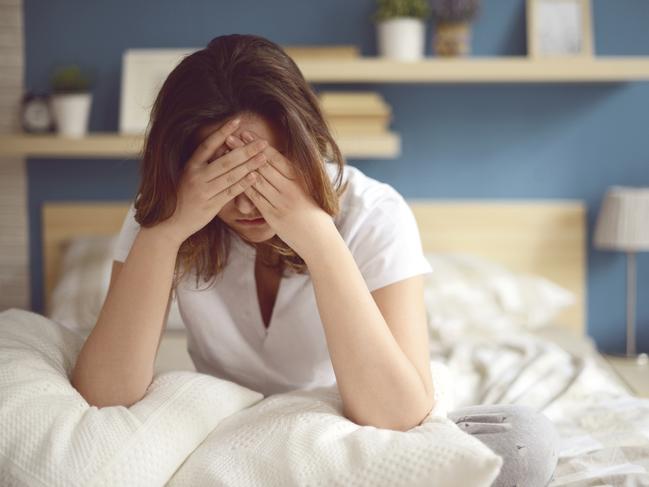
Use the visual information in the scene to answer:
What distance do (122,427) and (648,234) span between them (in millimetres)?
2248

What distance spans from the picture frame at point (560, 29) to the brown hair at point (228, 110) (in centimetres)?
198

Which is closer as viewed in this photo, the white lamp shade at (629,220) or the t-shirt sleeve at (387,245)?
the t-shirt sleeve at (387,245)

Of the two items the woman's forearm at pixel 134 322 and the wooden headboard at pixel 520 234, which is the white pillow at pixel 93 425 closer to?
the woman's forearm at pixel 134 322

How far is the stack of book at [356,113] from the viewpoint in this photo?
292cm

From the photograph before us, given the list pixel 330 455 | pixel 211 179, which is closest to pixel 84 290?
pixel 211 179

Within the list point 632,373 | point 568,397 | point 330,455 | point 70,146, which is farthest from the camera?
point 70,146

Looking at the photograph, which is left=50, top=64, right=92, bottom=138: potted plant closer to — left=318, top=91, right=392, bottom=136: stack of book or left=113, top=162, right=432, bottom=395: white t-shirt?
left=318, top=91, right=392, bottom=136: stack of book

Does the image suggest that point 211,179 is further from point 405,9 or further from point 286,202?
point 405,9

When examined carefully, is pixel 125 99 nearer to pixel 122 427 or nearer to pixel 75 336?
pixel 75 336

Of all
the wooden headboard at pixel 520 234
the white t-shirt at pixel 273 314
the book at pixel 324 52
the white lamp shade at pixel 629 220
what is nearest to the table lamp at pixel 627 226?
the white lamp shade at pixel 629 220

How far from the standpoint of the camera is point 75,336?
1530 mm

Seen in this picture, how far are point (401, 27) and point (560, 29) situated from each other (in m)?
0.60

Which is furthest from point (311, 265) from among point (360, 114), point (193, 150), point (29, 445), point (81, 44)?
point (81, 44)

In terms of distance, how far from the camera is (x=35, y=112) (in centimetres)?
315
